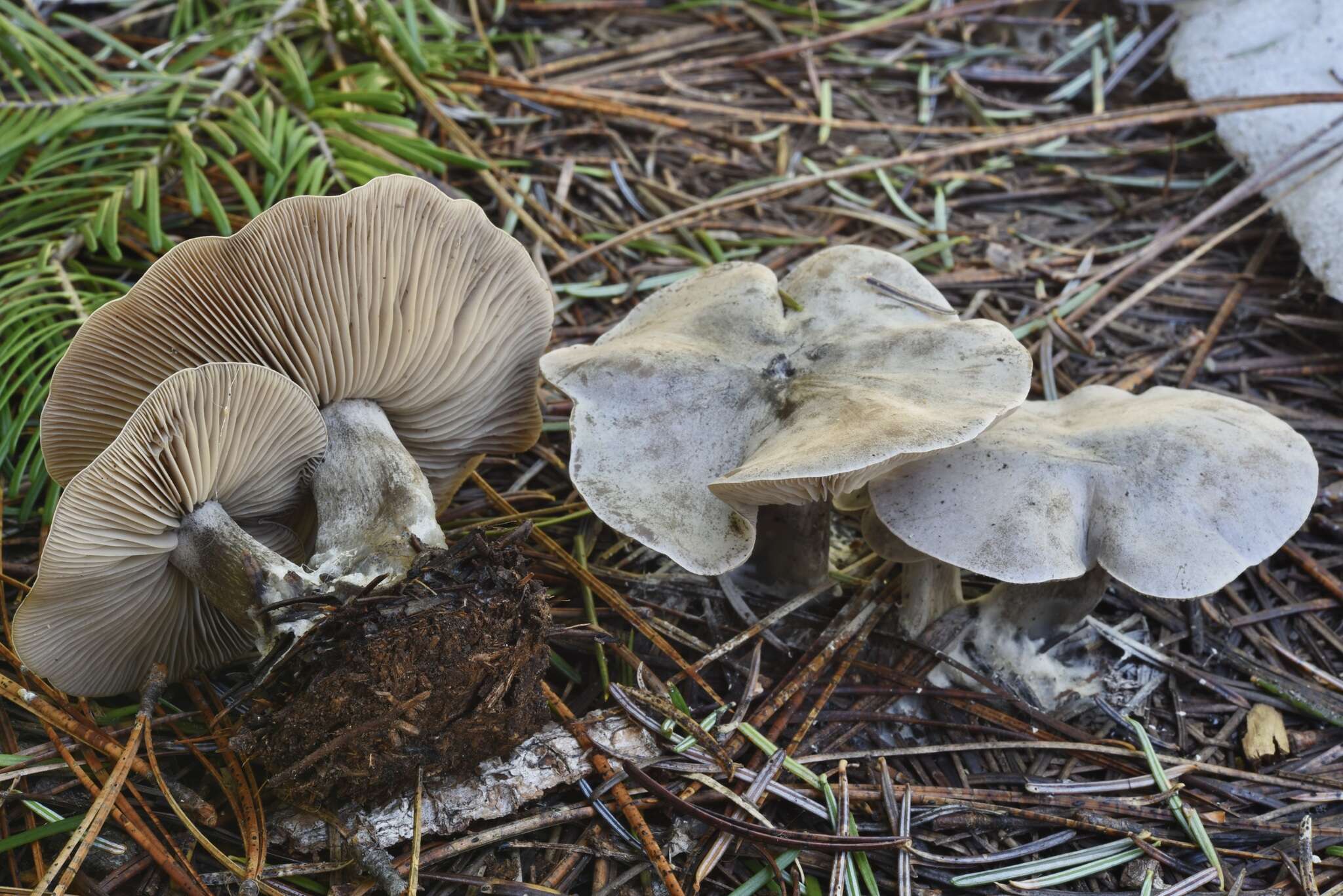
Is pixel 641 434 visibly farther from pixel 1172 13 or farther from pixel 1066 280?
pixel 1172 13

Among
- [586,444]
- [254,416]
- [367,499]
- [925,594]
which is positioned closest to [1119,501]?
[925,594]

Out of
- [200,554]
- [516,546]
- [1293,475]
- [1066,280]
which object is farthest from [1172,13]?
[200,554]

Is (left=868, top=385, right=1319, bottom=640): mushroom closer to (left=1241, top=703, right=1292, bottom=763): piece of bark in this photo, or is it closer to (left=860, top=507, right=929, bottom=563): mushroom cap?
(left=860, top=507, right=929, bottom=563): mushroom cap

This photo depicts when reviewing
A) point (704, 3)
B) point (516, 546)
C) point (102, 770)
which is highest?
point (704, 3)

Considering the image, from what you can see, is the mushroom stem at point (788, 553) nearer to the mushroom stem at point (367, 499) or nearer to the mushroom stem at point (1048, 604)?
the mushroom stem at point (1048, 604)

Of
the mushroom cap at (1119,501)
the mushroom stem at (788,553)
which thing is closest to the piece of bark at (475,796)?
the mushroom stem at (788,553)

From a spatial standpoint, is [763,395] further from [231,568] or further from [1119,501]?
[231,568]
